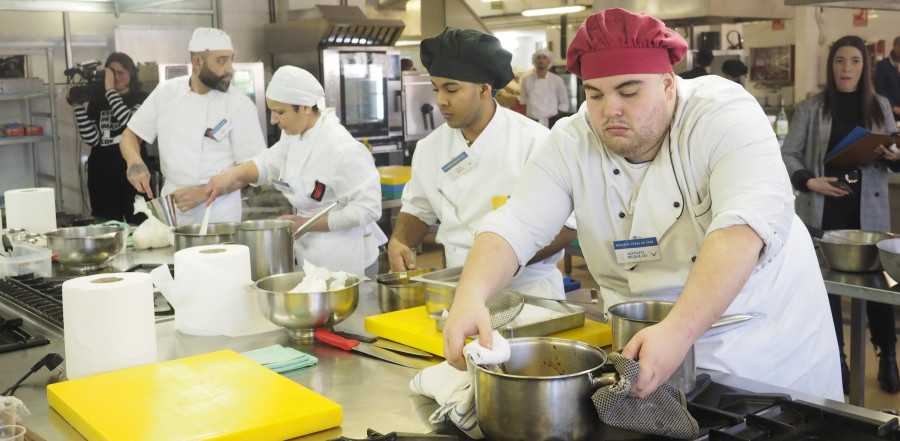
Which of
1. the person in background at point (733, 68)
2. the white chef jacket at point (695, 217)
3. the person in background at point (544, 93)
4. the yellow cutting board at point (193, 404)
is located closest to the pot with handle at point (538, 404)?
the yellow cutting board at point (193, 404)

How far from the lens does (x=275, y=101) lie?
3.38 m

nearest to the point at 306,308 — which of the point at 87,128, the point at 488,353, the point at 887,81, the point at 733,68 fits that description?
the point at 488,353

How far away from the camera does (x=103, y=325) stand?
5.67ft

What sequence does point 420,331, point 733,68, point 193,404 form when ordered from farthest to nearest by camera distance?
point 733,68 → point 420,331 → point 193,404

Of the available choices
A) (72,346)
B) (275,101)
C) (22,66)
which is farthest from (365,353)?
(22,66)

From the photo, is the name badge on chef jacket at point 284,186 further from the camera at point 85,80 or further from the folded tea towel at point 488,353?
the camera at point 85,80

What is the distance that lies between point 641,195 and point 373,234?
1953 millimetres

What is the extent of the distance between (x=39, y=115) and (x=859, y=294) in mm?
5916

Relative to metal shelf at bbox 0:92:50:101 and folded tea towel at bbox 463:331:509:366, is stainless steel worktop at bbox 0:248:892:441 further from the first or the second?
metal shelf at bbox 0:92:50:101

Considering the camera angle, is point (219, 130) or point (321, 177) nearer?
point (321, 177)

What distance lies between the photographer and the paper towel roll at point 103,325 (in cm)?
172

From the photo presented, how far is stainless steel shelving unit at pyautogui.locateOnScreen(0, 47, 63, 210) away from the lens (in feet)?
20.7

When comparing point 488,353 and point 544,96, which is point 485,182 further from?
point 544,96

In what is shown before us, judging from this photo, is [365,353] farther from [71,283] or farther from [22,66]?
[22,66]
